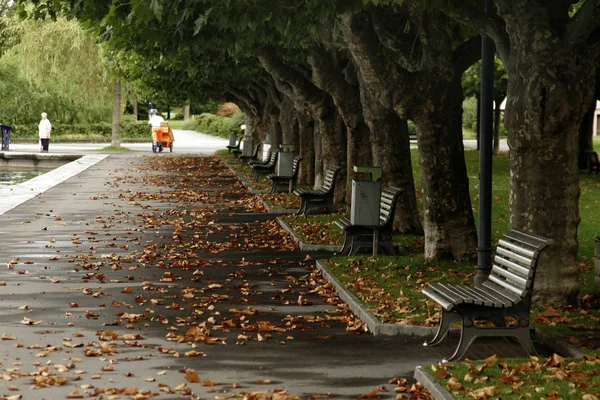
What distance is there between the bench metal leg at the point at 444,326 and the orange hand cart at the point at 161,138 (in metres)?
48.3

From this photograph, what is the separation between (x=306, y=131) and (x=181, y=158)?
21.6m

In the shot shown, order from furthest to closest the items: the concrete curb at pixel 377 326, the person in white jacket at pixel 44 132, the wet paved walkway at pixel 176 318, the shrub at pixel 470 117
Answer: the shrub at pixel 470 117 < the person in white jacket at pixel 44 132 < the concrete curb at pixel 377 326 < the wet paved walkway at pixel 176 318

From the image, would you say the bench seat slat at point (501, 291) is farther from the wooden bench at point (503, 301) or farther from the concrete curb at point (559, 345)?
the concrete curb at point (559, 345)

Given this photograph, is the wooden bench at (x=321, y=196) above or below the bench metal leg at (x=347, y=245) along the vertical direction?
above

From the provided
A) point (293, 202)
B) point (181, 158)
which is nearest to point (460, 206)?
point (293, 202)

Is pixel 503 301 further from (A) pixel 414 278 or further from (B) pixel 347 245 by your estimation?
(B) pixel 347 245

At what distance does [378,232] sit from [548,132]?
467 centimetres

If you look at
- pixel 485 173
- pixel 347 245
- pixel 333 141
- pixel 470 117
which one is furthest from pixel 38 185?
pixel 470 117

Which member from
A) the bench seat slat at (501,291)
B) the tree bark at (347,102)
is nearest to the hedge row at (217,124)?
the tree bark at (347,102)

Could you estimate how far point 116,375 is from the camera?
28.9 feet

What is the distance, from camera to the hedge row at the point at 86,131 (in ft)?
235

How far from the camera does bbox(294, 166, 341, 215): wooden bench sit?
2191 centimetres

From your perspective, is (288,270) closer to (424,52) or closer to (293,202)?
(424,52)

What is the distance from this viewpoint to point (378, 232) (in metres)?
15.8
